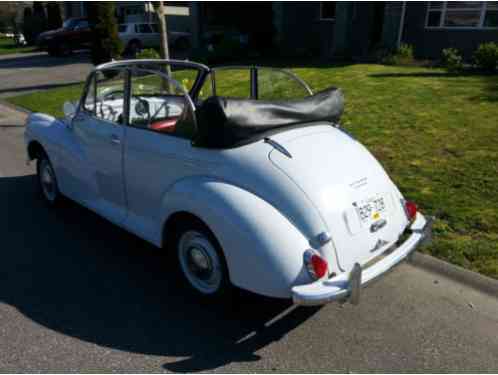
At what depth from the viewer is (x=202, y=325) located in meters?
3.03

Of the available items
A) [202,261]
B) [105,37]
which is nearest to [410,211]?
[202,261]

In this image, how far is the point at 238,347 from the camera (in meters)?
2.83

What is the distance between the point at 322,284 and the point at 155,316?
128 centimetres

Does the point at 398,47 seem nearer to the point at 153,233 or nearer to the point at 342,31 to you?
the point at 342,31

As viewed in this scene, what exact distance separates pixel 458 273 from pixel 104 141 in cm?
324

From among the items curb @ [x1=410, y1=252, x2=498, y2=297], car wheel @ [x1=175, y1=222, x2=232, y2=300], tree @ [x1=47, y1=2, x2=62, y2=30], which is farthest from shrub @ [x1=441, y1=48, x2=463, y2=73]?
tree @ [x1=47, y1=2, x2=62, y2=30]

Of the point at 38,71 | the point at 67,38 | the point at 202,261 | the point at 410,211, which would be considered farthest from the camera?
the point at 67,38

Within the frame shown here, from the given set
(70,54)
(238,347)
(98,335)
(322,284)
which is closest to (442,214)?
(322,284)

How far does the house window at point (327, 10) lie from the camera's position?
18.7m

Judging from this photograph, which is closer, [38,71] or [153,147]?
[153,147]

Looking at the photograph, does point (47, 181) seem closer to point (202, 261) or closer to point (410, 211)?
point (202, 261)

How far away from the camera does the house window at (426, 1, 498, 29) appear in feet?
48.1

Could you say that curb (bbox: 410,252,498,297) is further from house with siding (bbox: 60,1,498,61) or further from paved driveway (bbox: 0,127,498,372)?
house with siding (bbox: 60,1,498,61)

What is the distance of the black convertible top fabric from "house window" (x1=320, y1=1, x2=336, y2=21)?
1708 centimetres
